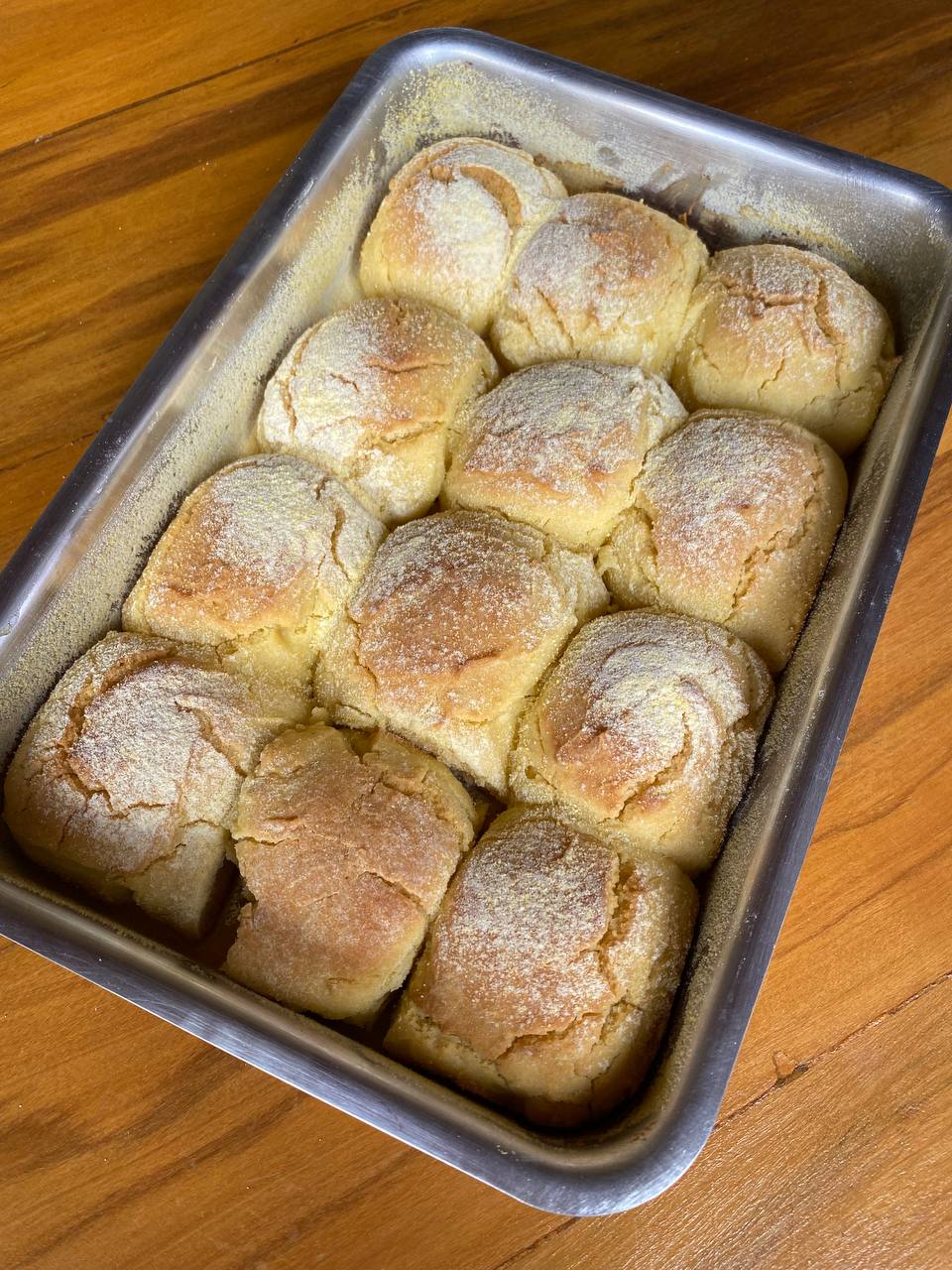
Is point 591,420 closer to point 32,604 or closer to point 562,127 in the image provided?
point 562,127

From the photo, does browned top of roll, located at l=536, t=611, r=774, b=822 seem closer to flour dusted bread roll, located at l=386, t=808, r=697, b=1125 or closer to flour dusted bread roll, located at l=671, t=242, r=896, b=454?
flour dusted bread roll, located at l=386, t=808, r=697, b=1125

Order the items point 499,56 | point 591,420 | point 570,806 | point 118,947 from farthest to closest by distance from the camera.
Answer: point 499,56, point 591,420, point 570,806, point 118,947

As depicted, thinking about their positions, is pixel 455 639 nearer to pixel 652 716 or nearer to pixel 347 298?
pixel 652 716

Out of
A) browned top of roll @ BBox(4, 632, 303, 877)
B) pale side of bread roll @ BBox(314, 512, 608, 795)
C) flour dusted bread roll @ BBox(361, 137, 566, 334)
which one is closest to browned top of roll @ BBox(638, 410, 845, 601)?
pale side of bread roll @ BBox(314, 512, 608, 795)

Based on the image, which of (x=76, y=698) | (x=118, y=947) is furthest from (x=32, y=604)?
(x=118, y=947)

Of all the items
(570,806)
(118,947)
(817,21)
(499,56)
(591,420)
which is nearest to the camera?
(118,947)

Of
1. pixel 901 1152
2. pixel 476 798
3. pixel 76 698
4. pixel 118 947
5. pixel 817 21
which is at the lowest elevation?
pixel 901 1152
